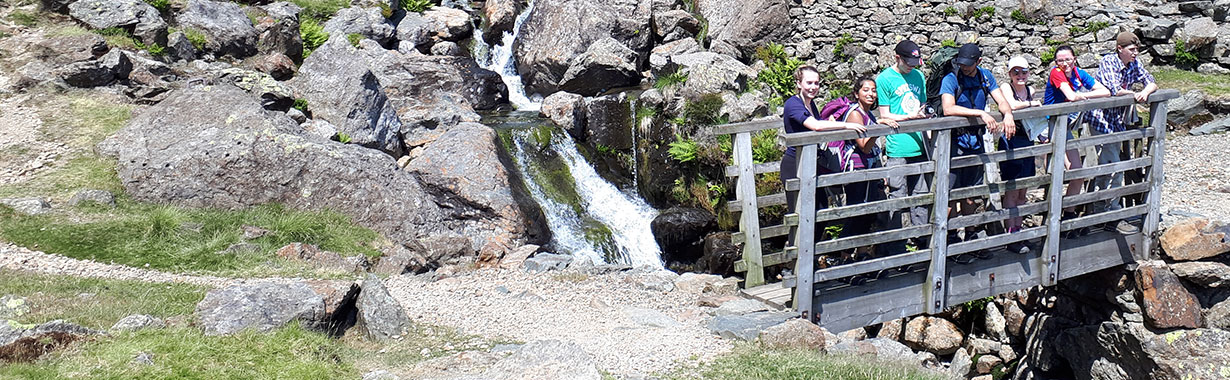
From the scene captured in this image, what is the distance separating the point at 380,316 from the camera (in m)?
8.79

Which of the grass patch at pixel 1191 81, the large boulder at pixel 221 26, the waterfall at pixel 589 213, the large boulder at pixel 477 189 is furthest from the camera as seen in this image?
the large boulder at pixel 221 26

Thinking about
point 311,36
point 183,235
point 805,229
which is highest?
point 311,36

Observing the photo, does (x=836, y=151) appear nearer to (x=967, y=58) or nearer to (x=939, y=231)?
(x=939, y=231)

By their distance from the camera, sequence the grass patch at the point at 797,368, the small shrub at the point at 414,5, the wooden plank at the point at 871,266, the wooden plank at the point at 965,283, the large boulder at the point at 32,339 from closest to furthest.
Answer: the large boulder at the point at 32,339 < the grass patch at the point at 797,368 < the wooden plank at the point at 871,266 < the wooden plank at the point at 965,283 < the small shrub at the point at 414,5

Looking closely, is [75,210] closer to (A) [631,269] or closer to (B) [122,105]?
(B) [122,105]

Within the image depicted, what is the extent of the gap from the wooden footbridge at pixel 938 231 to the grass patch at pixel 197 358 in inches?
148

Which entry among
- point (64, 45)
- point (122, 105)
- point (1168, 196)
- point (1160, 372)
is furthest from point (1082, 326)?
→ point (64, 45)

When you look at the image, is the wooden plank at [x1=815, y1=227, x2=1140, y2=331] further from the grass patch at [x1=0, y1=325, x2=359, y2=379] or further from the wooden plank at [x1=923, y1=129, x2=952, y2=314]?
the grass patch at [x1=0, y1=325, x2=359, y2=379]

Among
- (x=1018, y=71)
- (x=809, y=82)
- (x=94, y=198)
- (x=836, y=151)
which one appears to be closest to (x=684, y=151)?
(x=1018, y=71)

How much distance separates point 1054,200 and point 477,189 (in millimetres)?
9075

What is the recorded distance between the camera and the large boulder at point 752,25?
77.1 feet

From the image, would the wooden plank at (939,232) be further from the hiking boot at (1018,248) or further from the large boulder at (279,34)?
the large boulder at (279,34)

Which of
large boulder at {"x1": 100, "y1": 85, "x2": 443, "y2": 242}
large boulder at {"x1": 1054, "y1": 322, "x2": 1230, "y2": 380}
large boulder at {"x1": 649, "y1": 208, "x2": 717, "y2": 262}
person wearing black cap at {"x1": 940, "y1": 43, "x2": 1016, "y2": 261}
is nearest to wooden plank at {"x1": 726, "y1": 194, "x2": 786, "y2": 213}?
person wearing black cap at {"x1": 940, "y1": 43, "x2": 1016, "y2": 261}

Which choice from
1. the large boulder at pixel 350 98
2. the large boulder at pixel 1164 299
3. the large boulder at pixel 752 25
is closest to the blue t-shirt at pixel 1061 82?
the large boulder at pixel 1164 299
